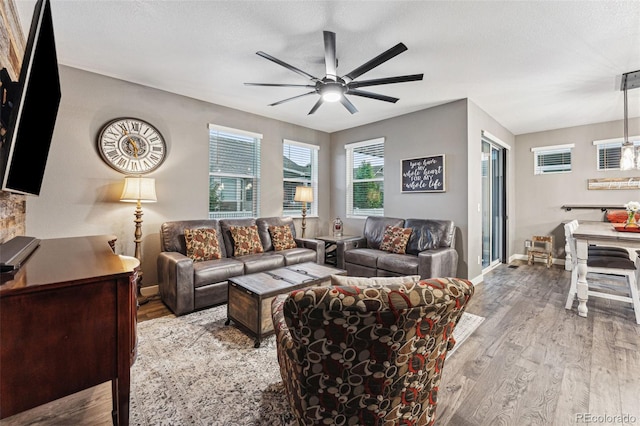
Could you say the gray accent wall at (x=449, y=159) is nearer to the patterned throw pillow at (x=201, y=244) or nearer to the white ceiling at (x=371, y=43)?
the white ceiling at (x=371, y=43)

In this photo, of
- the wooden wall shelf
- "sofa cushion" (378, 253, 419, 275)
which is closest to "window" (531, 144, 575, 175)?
the wooden wall shelf

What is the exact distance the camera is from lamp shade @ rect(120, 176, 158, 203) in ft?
10.1

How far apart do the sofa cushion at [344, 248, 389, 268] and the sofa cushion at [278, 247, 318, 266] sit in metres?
0.52

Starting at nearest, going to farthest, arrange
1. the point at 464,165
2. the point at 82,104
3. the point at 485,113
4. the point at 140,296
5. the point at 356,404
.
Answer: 1. the point at 356,404
2. the point at 82,104
3. the point at 140,296
4. the point at 464,165
5. the point at 485,113

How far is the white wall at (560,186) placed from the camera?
4750 mm

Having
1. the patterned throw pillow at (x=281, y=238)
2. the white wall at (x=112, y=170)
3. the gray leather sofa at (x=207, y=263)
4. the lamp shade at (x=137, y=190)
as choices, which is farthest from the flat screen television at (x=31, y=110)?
the patterned throw pillow at (x=281, y=238)

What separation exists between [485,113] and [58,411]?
18.8 ft

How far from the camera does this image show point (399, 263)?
3574 mm

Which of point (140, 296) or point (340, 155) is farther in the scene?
point (340, 155)

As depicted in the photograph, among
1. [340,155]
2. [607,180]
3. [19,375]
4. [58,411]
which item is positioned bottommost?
[58,411]

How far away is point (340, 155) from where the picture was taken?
5.65 meters

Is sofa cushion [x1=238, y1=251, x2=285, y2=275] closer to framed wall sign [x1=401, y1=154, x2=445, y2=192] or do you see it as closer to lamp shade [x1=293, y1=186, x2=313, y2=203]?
lamp shade [x1=293, y1=186, x2=313, y2=203]

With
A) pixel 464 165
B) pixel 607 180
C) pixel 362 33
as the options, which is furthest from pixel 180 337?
pixel 607 180

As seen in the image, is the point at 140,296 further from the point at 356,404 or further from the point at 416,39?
the point at 416,39
